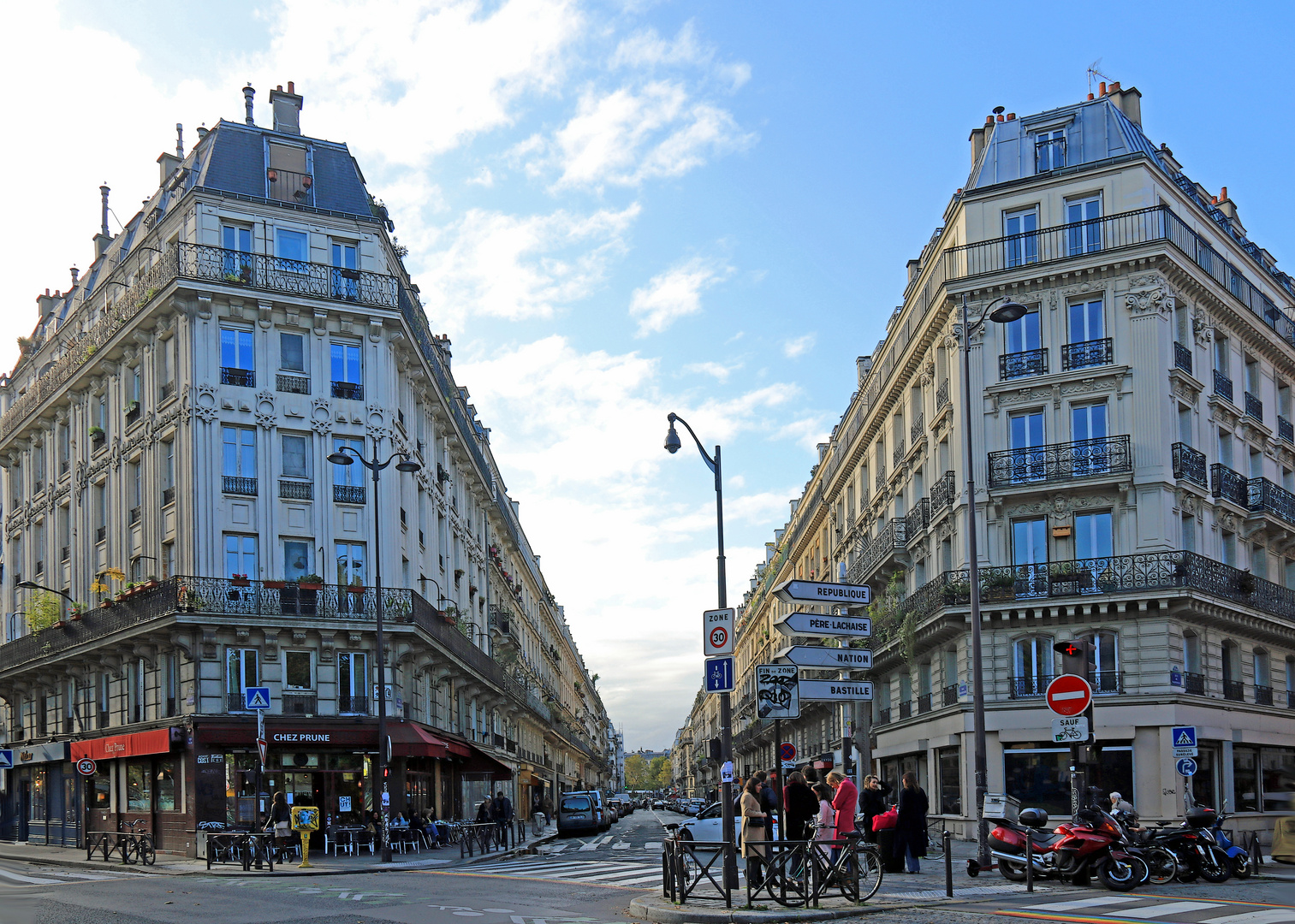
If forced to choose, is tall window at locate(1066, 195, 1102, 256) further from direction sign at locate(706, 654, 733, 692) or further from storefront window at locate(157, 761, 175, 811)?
storefront window at locate(157, 761, 175, 811)

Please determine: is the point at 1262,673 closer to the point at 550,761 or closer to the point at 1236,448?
the point at 1236,448

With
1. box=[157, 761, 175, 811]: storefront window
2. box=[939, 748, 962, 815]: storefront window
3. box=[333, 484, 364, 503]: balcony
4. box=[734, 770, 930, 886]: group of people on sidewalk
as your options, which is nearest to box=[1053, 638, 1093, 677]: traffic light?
box=[734, 770, 930, 886]: group of people on sidewalk

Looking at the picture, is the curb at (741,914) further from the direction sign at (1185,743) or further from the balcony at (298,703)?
the balcony at (298,703)

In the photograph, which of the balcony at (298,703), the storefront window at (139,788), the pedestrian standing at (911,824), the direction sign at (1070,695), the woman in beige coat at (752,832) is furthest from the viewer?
the storefront window at (139,788)

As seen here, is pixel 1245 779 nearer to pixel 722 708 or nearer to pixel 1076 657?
pixel 1076 657

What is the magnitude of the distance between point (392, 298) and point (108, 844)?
16.1m

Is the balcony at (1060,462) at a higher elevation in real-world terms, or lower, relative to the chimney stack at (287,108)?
lower

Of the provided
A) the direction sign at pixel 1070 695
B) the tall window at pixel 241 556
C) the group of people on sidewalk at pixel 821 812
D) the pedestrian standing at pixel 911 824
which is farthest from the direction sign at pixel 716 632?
the tall window at pixel 241 556

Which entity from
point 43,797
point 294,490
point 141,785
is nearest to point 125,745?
point 141,785

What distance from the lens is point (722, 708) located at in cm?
1555

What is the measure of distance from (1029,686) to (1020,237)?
11770 millimetres

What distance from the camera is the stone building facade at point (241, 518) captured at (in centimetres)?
3108

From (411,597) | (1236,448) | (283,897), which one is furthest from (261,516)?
(1236,448)

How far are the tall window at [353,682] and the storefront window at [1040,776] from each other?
1689cm
